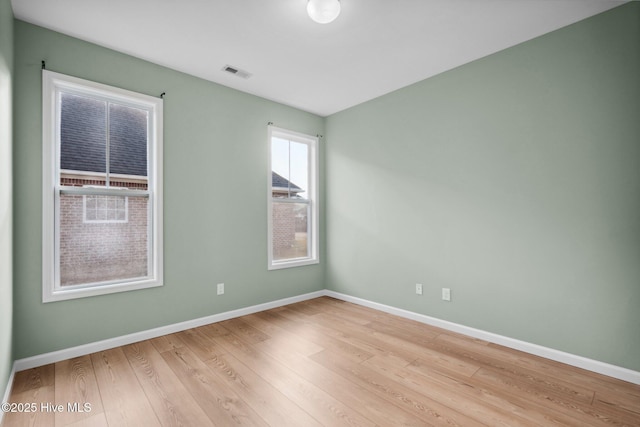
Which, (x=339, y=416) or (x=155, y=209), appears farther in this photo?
(x=155, y=209)

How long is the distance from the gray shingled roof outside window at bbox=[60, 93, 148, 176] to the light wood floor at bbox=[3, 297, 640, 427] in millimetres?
1683

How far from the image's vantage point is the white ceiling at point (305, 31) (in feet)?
7.20

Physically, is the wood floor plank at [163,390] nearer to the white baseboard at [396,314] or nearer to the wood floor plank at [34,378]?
the white baseboard at [396,314]

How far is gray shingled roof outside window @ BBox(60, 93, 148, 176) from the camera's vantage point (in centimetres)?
261

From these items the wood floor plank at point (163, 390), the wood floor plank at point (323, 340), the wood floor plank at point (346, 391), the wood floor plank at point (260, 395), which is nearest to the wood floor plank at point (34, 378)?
the wood floor plank at point (163, 390)

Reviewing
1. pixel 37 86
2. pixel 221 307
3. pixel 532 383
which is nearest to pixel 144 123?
pixel 37 86

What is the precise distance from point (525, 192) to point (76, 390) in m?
3.82

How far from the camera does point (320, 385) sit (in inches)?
83.6

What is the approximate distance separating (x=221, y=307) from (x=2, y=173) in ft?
7.28

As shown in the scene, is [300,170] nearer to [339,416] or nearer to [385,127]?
[385,127]

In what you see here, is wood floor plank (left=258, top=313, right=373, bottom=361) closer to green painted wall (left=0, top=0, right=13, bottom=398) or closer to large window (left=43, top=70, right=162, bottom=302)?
large window (left=43, top=70, right=162, bottom=302)

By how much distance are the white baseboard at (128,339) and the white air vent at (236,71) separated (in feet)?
8.78

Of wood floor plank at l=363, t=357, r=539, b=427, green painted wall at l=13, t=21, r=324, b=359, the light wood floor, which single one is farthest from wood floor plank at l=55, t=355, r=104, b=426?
wood floor plank at l=363, t=357, r=539, b=427

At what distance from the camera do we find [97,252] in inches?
106
